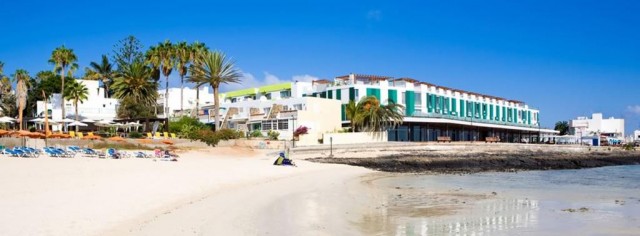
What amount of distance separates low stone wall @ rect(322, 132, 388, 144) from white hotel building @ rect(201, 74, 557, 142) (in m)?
4.42

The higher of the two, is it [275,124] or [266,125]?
[275,124]

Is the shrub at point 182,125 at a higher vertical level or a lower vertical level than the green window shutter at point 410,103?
lower

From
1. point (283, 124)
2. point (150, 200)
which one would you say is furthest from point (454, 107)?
point (150, 200)

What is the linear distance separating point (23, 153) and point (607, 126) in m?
138

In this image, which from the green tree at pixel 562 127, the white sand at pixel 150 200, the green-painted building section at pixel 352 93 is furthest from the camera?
the green tree at pixel 562 127

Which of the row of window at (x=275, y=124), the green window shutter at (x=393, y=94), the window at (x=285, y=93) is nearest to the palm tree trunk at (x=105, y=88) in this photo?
the window at (x=285, y=93)

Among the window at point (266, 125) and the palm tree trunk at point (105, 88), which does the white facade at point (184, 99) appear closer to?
the palm tree trunk at point (105, 88)

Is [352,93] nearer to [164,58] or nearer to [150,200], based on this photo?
[164,58]

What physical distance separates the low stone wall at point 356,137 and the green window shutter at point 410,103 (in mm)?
9476

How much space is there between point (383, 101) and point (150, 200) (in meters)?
56.2

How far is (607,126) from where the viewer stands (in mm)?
136625

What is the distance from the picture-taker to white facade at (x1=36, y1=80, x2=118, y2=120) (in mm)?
67812

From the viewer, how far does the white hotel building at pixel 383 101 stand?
6625 cm

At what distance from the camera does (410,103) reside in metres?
71.2
